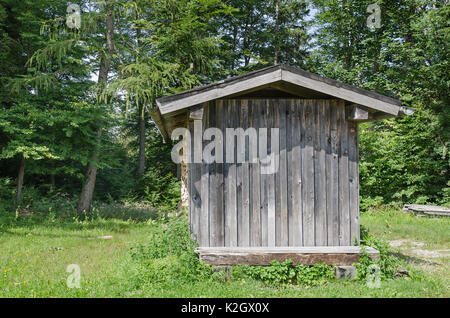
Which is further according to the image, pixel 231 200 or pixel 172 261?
pixel 231 200

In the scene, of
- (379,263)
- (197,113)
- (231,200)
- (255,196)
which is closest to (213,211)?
(231,200)

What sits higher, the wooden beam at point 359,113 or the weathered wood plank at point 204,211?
the wooden beam at point 359,113

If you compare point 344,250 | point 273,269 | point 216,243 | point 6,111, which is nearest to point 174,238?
point 216,243

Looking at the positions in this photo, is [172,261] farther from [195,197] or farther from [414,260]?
[414,260]

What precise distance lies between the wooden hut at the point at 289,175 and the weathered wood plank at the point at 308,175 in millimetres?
16

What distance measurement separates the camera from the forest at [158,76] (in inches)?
443

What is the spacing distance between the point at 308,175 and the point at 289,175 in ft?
1.05

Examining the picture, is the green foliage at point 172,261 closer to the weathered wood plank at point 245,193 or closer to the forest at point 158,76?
the weathered wood plank at point 245,193

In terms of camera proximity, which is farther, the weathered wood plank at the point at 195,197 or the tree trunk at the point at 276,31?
the tree trunk at the point at 276,31

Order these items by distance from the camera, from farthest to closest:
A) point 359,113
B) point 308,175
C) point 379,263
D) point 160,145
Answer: point 160,145, point 308,175, point 359,113, point 379,263

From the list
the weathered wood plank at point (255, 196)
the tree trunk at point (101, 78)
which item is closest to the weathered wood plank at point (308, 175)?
the weathered wood plank at point (255, 196)

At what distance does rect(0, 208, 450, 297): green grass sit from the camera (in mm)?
4480

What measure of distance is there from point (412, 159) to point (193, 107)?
12224mm

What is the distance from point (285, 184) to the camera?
552 cm
